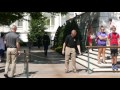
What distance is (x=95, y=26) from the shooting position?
26.3 m

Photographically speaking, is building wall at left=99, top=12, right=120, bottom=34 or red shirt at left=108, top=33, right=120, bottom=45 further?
building wall at left=99, top=12, right=120, bottom=34

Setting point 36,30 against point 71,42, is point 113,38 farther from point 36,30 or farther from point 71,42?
point 36,30

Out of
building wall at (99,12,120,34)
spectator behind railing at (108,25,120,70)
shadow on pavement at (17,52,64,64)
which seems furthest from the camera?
building wall at (99,12,120,34)

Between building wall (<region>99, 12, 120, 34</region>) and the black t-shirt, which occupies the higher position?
building wall (<region>99, 12, 120, 34</region>)

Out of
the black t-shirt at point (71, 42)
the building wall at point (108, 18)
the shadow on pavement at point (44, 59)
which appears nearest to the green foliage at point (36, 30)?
the shadow on pavement at point (44, 59)

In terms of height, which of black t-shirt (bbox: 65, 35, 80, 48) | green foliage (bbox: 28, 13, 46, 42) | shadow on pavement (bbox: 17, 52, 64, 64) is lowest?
shadow on pavement (bbox: 17, 52, 64, 64)

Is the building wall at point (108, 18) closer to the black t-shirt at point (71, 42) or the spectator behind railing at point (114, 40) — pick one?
the spectator behind railing at point (114, 40)

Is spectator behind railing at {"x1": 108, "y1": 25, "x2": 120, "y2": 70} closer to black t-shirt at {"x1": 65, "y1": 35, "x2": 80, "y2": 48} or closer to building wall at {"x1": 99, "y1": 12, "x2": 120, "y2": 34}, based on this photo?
black t-shirt at {"x1": 65, "y1": 35, "x2": 80, "y2": 48}

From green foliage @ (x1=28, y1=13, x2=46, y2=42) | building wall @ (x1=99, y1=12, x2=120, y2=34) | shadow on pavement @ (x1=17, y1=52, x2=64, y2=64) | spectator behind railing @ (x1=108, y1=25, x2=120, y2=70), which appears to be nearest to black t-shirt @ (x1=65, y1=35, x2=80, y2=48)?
spectator behind railing @ (x1=108, y1=25, x2=120, y2=70)
